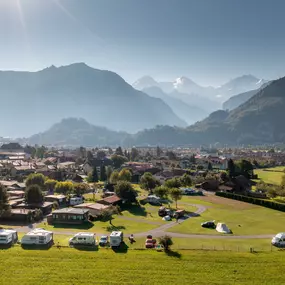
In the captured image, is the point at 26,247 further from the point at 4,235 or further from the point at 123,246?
the point at 123,246

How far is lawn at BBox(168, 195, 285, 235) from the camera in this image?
4388cm

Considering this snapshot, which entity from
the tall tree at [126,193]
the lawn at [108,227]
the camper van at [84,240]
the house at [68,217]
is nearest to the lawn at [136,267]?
the camper van at [84,240]

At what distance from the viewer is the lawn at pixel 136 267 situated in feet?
95.7

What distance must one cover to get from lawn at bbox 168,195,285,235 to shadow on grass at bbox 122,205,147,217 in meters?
8.23

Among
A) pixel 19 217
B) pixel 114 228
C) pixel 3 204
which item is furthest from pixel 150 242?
pixel 3 204

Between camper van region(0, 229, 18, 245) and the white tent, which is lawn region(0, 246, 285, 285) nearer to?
camper van region(0, 229, 18, 245)

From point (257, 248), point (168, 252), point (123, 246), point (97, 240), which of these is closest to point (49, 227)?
point (97, 240)

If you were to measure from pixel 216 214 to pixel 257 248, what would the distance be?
60.4ft

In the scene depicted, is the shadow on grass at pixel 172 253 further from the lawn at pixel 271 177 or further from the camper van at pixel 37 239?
the lawn at pixel 271 177

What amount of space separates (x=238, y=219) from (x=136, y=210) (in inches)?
636

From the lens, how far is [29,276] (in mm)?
29328

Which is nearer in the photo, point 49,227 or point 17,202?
point 49,227

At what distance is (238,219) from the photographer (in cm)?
5100

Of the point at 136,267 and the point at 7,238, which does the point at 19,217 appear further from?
the point at 136,267
